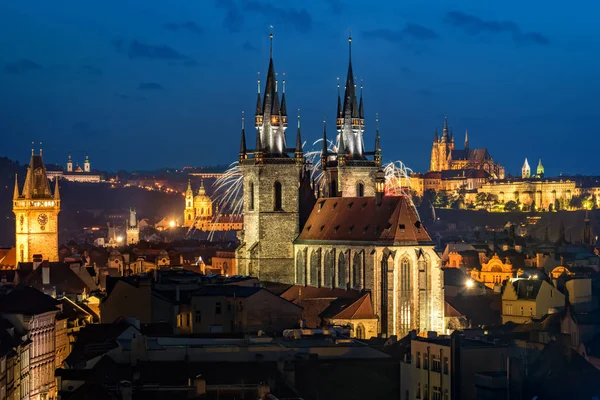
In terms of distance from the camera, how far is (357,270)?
97.2 m

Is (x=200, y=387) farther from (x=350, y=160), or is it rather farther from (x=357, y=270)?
(x=350, y=160)

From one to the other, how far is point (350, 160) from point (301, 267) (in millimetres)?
8979

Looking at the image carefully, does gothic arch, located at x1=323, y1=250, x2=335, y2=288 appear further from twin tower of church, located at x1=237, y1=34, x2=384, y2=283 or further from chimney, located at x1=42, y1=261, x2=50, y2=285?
chimney, located at x1=42, y1=261, x2=50, y2=285

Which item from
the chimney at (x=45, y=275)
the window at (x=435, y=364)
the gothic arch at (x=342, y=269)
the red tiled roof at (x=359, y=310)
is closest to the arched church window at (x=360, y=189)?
the gothic arch at (x=342, y=269)

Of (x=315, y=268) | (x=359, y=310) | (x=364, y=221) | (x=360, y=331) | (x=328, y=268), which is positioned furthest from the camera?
(x=315, y=268)

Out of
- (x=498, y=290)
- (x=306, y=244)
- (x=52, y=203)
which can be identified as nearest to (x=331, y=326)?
(x=306, y=244)

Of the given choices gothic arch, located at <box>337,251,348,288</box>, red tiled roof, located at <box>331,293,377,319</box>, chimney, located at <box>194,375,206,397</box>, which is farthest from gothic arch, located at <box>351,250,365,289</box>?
chimney, located at <box>194,375,206,397</box>

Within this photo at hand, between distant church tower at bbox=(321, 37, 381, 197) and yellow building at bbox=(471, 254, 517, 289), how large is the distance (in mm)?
32134

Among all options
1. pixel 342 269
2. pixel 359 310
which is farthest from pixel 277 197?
pixel 359 310

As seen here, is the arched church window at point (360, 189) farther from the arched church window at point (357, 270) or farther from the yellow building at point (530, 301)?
the arched church window at point (357, 270)

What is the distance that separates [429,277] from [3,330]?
34.0m

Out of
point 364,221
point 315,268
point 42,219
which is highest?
point 42,219

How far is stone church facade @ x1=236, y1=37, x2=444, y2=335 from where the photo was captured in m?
94.2

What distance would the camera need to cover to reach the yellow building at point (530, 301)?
345ft
